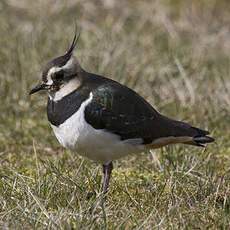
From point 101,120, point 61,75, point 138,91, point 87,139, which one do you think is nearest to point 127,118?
point 101,120

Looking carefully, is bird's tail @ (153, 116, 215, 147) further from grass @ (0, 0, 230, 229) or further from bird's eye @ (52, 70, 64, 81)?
bird's eye @ (52, 70, 64, 81)

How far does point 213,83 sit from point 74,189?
3453mm

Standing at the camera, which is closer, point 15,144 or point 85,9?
point 15,144

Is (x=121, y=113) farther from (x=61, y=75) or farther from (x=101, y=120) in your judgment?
(x=61, y=75)

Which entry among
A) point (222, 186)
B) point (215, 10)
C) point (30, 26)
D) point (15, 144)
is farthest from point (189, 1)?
point (222, 186)

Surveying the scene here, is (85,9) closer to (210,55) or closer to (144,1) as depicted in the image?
(144,1)

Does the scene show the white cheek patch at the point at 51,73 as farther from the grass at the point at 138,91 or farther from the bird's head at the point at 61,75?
the grass at the point at 138,91

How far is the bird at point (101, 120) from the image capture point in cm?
518

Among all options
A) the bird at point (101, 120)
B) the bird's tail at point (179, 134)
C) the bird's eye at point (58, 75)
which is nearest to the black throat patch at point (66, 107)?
the bird at point (101, 120)

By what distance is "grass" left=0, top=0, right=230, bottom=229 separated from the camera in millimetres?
4883

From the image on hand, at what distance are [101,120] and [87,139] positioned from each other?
0.16 metres

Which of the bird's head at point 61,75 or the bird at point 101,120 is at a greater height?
the bird's head at point 61,75

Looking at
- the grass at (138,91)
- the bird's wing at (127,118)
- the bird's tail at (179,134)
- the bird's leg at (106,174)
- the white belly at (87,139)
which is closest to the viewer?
the grass at (138,91)

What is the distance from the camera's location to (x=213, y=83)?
8.31m
